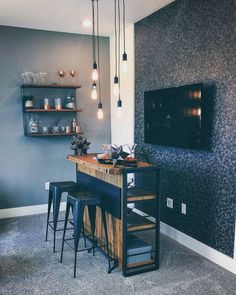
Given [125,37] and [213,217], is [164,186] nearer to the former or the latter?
[213,217]

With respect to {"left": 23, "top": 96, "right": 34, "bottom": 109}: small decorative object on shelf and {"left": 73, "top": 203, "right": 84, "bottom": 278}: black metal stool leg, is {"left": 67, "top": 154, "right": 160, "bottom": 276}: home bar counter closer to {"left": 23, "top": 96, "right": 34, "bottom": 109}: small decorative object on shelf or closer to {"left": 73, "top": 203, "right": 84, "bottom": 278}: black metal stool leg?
{"left": 73, "top": 203, "right": 84, "bottom": 278}: black metal stool leg

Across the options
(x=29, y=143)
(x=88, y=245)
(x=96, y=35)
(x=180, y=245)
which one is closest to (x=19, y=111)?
(x=29, y=143)

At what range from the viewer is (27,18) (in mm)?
4078

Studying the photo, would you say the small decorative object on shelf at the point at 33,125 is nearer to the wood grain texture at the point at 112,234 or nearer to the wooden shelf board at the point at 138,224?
the wood grain texture at the point at 112,234

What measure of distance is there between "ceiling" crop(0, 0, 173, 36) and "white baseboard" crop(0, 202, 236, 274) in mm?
2732

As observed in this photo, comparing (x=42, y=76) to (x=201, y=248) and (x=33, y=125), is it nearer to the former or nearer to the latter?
(x=33, y=125)

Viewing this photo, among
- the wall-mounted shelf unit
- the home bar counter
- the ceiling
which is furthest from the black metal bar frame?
the wall-mounted shelf unit

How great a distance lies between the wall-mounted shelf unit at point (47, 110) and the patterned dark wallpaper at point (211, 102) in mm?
1395

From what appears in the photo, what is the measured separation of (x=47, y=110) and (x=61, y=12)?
1.38m

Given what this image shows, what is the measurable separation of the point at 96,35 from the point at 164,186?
2704mm

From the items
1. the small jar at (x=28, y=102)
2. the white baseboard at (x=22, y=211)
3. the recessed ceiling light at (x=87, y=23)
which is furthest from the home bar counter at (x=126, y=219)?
the recessed ceiling light at (x=87, y=23)

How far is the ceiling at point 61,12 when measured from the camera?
3.57m

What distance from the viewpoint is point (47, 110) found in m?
4.53

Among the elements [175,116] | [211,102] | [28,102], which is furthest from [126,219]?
[28,102]
